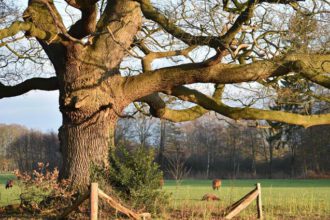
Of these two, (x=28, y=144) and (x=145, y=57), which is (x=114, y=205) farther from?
(x=28, y=144)

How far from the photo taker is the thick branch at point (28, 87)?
563 inches

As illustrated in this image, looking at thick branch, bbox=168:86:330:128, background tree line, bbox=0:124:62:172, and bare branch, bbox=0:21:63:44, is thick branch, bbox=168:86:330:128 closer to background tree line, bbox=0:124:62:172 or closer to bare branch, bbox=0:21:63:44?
bare branch, bbox=0:21:63:44

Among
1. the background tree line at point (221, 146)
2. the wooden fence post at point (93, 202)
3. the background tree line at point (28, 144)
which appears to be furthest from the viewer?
the background tree line at point (28, 144)

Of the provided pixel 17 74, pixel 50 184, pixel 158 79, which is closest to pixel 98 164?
pixel 50 184

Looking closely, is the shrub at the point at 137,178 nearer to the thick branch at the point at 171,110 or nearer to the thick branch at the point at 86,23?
the thick branch at the point at 171,110

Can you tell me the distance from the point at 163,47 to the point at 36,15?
455 cm

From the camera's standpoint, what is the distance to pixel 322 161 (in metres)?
61.8

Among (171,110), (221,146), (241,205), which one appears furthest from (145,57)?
(221,146)

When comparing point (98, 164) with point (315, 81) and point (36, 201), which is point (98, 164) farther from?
point (315, 81)

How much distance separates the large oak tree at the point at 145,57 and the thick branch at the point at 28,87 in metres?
0.56

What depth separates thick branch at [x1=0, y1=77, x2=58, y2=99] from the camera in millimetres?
14312

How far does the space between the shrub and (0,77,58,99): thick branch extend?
3.76 m

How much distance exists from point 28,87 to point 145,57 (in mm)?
3700

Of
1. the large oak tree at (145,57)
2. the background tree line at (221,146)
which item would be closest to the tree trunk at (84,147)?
the large oak tree at (145,57)
